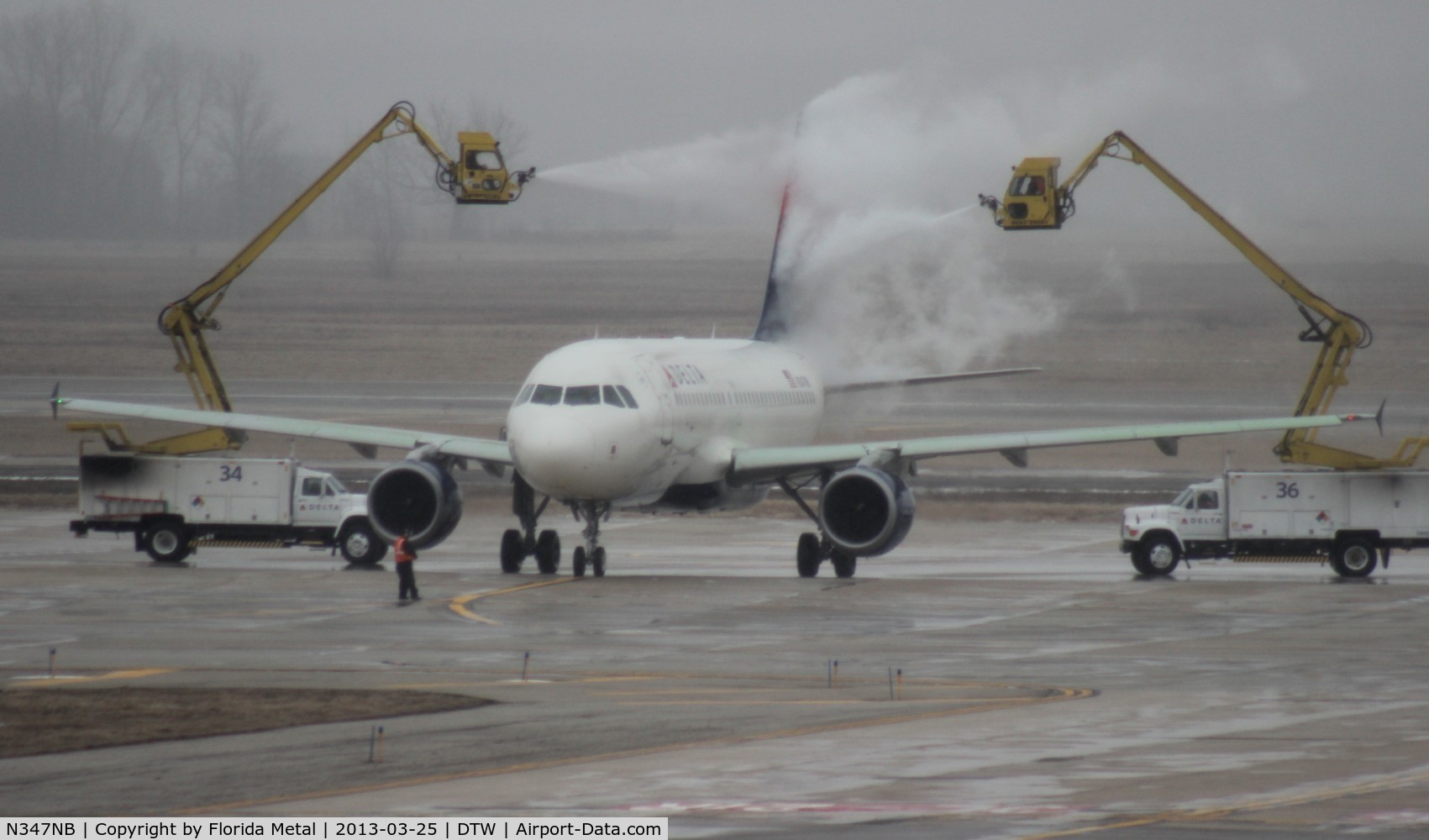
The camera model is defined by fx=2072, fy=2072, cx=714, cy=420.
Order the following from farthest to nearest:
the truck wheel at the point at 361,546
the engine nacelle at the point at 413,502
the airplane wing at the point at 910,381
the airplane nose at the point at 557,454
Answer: the airplane wing at the point at 910,381, the truck wheel at the point at 361,546, the engine nacelle at the point at 413,502, the airplane nose at the point at 557,454

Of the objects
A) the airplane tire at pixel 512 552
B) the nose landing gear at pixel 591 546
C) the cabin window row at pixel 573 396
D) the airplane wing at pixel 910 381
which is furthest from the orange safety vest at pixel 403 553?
the airplane wing at pixel 910 381

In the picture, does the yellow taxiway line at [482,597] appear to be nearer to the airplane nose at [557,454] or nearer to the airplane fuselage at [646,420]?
the airplane fuselage at [646,420]

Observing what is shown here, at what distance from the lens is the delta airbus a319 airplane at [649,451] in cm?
3369

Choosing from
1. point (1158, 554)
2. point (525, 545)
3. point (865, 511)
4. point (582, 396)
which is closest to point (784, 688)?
point (582, 396)

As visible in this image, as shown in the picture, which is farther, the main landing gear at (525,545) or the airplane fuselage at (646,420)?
the main landing gear at (525,545)

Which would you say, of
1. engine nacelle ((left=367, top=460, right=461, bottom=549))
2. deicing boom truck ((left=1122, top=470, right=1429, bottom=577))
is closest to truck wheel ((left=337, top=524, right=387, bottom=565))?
engine nacelle ((left=367, top=460, right=461, bottom=549))

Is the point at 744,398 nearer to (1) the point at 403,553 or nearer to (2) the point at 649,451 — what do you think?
(2) the point at 649,451

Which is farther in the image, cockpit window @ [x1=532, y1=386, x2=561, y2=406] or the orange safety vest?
cockpit window @ [x1=532, y1=386, x2=561, y2=406]

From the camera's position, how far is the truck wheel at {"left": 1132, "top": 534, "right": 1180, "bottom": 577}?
123 ft

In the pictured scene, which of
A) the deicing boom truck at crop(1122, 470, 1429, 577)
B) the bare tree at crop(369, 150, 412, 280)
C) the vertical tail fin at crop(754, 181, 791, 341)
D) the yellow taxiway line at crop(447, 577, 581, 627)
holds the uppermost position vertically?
the bare tree at crop(369, 150, 412, 280)

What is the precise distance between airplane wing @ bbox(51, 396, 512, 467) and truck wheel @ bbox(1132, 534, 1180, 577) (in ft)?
38.0

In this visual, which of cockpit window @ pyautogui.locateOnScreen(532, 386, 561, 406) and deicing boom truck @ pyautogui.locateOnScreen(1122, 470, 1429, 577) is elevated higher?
cockpit window @ pyautogui.locateOnScreen(532, 386, 561, 406)

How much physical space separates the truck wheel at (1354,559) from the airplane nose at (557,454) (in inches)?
541

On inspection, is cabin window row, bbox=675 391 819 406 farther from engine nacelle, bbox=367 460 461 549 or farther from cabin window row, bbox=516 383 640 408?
engine nacelle, bbox=367 460 461 549
